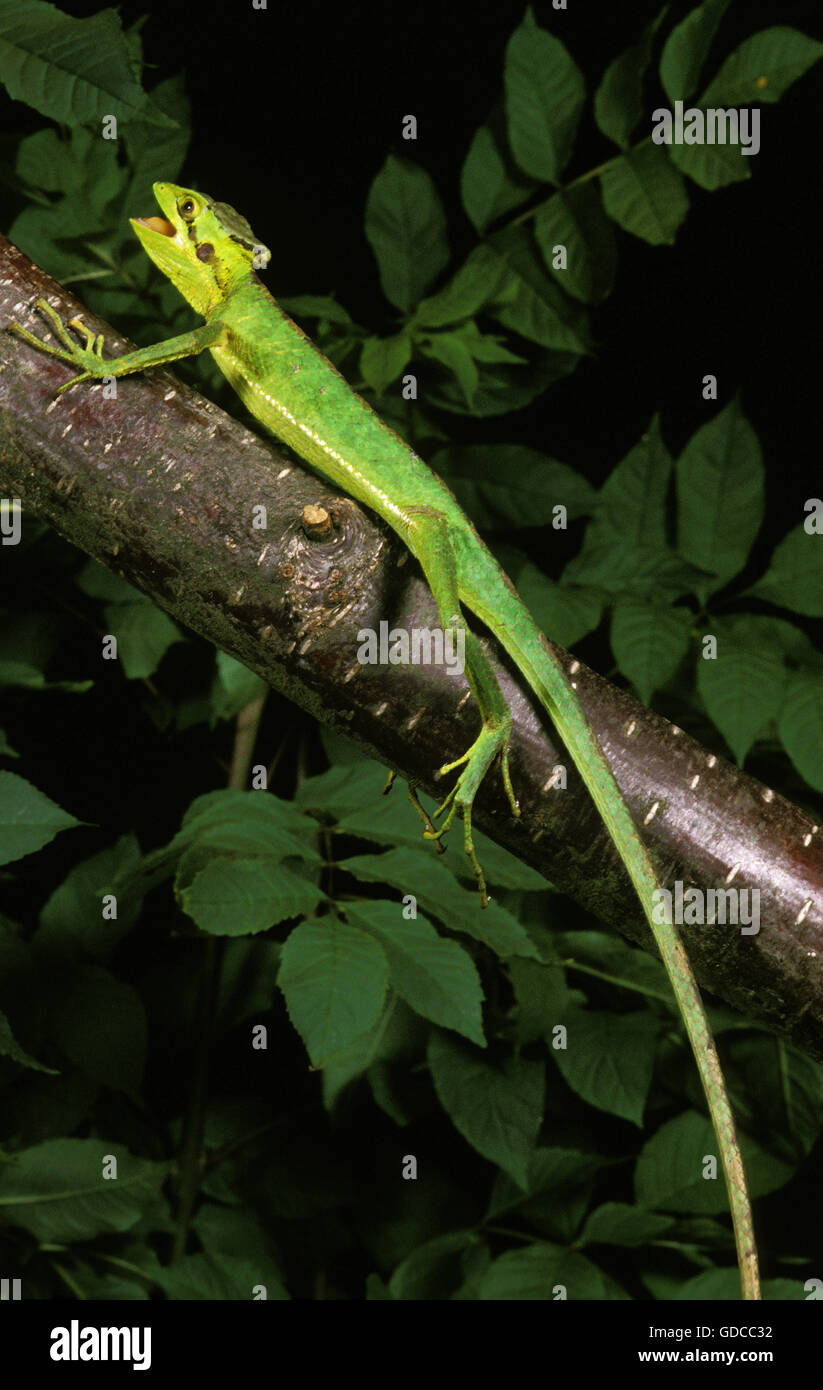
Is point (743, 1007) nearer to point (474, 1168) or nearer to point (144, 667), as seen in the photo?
point (144, 667)

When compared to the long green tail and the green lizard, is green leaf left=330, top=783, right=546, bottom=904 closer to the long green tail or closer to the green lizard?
the green lizard

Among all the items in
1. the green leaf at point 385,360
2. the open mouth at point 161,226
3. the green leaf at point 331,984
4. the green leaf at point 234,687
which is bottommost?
the green leaf at point 331,984

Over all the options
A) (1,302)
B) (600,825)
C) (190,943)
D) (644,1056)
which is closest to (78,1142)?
(190,943)

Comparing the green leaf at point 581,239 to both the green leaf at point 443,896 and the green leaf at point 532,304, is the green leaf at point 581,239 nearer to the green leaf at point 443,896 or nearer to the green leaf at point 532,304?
the green leaf at point 532,304

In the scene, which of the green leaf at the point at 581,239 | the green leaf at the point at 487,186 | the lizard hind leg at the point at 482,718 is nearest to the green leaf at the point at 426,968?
the lizard hind leg at the point at 482,718

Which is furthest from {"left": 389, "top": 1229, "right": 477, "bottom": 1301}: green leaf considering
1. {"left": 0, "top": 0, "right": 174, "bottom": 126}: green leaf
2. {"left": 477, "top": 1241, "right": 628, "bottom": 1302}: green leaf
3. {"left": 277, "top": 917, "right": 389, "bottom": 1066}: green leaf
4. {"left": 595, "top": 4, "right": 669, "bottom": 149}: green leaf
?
{"left": 595, "top": 4, "right": 669, "bottom": 149}: green leaf

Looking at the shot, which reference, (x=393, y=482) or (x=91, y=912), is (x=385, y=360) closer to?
(x=393, y=482)
